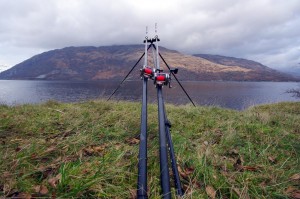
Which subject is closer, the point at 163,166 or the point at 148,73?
the point at 163,166

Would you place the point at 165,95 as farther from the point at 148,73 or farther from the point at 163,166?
the point at 163,166

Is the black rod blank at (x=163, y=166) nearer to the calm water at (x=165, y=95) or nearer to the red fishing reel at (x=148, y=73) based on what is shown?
the red fishing reel at (x=148, y=73)

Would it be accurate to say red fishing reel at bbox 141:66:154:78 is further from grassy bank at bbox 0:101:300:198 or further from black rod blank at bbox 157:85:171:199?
black rod blank at bbox 157:85:171:199

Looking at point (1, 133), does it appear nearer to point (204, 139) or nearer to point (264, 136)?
point (204, 139)

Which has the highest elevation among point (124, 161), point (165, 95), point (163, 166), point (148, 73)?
point (148, 73)

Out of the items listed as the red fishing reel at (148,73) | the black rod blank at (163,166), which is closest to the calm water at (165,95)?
the red fishing reel at (148,73)

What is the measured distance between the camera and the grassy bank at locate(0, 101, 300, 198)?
255cm

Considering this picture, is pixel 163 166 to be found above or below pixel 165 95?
above

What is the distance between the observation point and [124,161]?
11.1 ft

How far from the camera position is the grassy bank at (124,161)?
2.55 m

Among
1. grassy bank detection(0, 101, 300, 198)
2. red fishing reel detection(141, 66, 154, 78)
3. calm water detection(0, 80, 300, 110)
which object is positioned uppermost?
red fishing reel detection(141, 66, 154, 78)

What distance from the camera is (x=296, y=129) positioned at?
21.7 ft

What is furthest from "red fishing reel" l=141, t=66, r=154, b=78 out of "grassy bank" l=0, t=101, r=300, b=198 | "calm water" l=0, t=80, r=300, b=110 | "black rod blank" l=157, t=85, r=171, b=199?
"calm water" l=0, t=80, r=300, b=110

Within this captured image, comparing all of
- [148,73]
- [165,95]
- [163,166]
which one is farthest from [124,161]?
[165,95]
